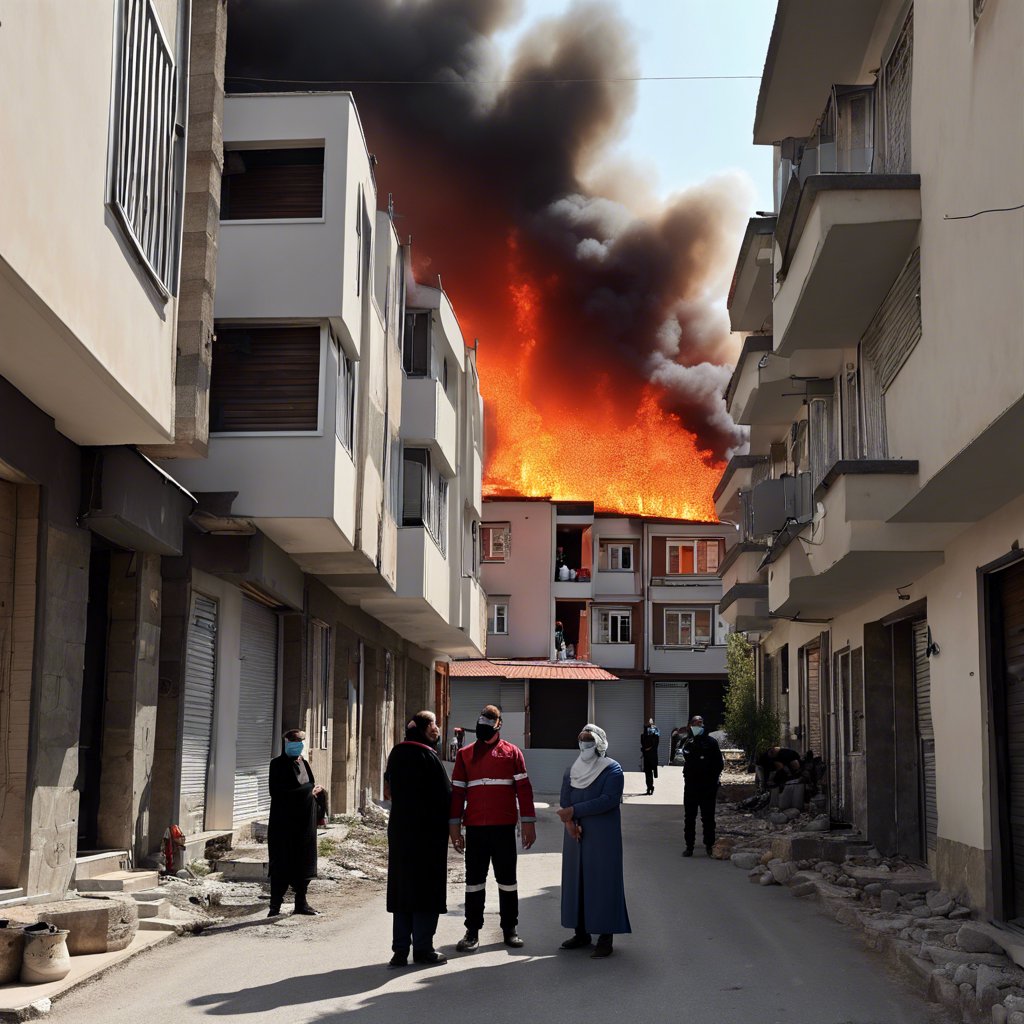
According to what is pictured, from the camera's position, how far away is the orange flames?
62625 millimetres

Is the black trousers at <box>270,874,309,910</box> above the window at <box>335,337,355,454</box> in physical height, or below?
below

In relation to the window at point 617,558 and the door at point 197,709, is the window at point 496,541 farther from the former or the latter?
the door at point 197,709

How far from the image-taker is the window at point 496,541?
181ft

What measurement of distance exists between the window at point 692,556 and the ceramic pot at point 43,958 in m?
48.0

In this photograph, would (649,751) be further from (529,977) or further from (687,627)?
(529,977)

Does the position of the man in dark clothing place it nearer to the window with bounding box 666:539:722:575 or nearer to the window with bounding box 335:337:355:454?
the window with bounding box 335:337:355:454

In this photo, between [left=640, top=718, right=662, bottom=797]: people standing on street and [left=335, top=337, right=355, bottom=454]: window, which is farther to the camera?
[left=640, top=718, right=662, bottom=797]: people standing on street

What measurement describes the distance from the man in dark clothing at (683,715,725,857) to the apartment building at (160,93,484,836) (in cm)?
522

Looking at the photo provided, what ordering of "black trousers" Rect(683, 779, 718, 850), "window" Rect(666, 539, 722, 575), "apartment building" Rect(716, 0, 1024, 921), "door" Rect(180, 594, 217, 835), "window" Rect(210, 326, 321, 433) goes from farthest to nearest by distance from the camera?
"window" Rect(666, 539, 722, 575)
"black trousers" Rect(683, 779, 718, 850)
"window" Rect(210, 326, 321, 433)
"door" Rect(180, 594, 217, 835)
"apartment building" Rect(716, 0, 1024, 921)

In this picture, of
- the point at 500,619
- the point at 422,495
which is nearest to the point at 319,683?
the point at 422,495

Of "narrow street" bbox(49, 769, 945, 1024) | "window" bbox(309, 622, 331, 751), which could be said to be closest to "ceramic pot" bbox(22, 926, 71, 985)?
"narrow street" bbox(49, 769, 945, 1024)

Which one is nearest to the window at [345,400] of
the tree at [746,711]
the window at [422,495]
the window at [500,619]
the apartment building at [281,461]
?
the apartment building at [281,461]

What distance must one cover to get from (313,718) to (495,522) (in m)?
34.1

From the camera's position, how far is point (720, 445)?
65438 millimetres
